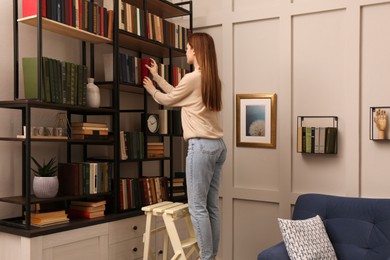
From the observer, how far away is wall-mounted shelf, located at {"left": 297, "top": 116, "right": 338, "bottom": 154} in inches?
139

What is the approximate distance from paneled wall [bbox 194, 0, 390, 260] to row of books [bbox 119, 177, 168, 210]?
2.43 feet

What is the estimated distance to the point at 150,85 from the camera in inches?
135

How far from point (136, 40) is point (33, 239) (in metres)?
1.76

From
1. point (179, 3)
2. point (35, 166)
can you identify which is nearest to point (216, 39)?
point (179, 3)

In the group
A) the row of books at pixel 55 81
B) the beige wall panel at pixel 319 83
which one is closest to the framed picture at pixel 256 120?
the beige wall panel at pixel 319 83

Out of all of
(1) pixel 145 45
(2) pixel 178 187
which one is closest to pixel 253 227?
(2) pixel 178 187

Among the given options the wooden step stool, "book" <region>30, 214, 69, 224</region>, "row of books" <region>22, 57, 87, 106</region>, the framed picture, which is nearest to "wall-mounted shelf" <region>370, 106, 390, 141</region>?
the framed picture

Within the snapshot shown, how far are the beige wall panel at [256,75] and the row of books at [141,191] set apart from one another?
797mm

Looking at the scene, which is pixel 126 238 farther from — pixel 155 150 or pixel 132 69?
pixel 132 69

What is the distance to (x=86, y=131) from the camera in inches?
123

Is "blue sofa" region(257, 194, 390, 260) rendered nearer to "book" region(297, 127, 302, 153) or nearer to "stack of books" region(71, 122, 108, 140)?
"book" region(297, 127, 302, 153)

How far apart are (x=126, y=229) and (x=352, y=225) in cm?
162

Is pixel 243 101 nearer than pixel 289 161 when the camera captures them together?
No

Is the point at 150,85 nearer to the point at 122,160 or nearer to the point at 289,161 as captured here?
the point at 122,160
